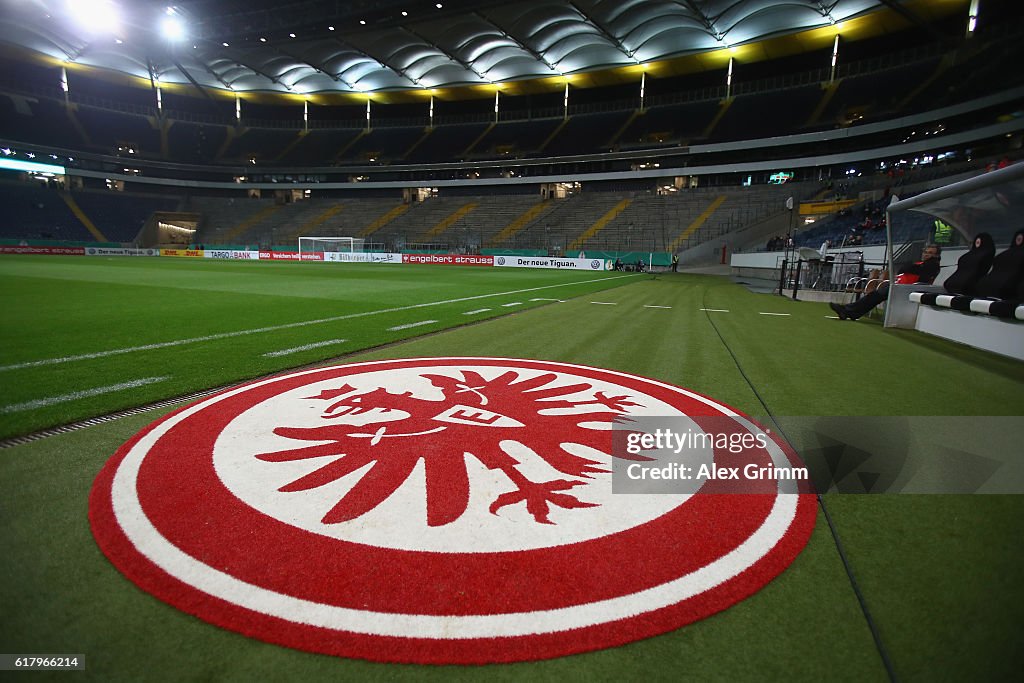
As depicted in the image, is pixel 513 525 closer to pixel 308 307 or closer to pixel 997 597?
pixel 997 597

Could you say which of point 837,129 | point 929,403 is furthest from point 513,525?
point 837,129

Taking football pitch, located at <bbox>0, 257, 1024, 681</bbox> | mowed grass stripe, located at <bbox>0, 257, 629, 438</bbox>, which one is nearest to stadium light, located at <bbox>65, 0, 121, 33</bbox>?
mowed grass stripe, located at <bbox>0, 257, 629, 438</bbox>

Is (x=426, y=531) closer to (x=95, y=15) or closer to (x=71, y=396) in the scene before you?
(x=71, y=396)

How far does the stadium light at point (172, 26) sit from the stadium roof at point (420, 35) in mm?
234

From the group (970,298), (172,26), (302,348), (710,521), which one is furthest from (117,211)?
(970,298)

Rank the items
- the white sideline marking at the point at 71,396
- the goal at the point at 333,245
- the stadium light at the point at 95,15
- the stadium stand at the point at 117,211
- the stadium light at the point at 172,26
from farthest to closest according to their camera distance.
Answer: the stadium stand at the point at 117,211 < the goal at the point at 333,245 < the stadium light at the point at 172,26 < the stadium light at the point at 95,15 < the white sideline marking at the point at 71,396

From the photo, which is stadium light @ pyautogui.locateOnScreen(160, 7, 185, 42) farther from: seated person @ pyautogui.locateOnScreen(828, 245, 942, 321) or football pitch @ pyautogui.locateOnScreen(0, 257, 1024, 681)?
seated person @ pyautogui.locateOnScreen(828, 245, 942, 321)

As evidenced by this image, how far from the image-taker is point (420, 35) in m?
44.7

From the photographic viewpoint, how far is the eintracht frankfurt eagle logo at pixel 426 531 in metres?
1.58

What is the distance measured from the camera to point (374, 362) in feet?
18.0

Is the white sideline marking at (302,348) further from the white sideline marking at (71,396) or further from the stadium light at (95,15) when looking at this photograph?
the stadium light at (95,15)

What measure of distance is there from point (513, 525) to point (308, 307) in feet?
30.4

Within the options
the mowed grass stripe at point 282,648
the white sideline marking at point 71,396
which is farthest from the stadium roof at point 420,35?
the mowed grass stripe at point 282,648

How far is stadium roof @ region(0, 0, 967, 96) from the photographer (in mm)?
38406
